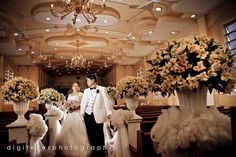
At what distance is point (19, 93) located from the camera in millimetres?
3164

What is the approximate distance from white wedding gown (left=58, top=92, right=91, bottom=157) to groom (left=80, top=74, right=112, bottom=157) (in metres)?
0.13

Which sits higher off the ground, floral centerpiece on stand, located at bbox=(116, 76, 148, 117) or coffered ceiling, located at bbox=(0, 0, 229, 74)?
coffered ceiling, located at bbox=(0, 0, 229, 74)

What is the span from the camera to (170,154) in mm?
1470

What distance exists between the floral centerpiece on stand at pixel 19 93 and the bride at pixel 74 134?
4.61 ft

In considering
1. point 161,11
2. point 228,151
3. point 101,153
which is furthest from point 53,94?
point 228,151

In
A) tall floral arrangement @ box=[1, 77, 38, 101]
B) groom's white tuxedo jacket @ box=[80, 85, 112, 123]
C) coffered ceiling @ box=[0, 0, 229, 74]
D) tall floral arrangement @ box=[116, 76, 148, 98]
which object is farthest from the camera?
coffered ceiling @ box=[0, 0, 229, 74]

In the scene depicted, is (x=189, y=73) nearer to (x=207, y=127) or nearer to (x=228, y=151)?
(x=207, y=127)

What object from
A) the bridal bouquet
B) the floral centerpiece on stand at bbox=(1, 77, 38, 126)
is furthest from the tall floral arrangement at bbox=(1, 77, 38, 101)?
the bridal bouquet

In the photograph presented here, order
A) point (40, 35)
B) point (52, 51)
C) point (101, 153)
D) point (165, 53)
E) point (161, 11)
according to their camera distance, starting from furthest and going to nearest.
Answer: point (52, 51)
point (40, 35)
point (161, 11)
point (101, 153)
point (165, 53)

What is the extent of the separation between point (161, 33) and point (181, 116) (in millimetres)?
7171

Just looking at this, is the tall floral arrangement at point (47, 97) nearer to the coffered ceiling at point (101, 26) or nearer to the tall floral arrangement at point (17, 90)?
the tall floral arrangement at point (17, 90)

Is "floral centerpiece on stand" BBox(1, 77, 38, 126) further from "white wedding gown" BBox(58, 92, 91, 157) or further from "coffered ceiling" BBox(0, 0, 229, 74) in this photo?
"coffered ceiling" BBox(0, 0, 229, 74)

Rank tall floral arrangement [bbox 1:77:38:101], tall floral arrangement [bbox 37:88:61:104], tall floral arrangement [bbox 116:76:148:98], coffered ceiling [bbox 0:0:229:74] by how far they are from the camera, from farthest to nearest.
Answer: coffered ceiling [bbox 0:0:229:74], tall floral arrangement [bbox 37:88:61:104], tall floral arrangement [bbox 116:76:148:98], tall floral arrangement [bbox 1:77:38:101]

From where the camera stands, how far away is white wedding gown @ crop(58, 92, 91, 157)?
432 centimetres
